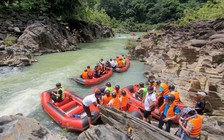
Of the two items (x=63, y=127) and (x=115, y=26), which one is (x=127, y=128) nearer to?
(x=63, y=127)

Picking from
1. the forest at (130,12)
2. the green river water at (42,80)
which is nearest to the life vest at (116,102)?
the green river water at (42,80)

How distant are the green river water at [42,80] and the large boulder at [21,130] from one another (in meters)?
3.47

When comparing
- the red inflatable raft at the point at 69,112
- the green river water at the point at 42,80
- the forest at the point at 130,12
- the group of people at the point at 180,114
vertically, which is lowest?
the green river water at the point at 42,80

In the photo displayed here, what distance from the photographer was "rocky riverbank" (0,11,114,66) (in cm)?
1747

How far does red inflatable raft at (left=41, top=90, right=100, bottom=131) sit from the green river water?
1.21 feet

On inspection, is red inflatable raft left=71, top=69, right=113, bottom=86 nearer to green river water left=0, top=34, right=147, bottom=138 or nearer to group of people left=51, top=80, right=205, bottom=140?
green river water left=0, top=34, right=147, bottom=138

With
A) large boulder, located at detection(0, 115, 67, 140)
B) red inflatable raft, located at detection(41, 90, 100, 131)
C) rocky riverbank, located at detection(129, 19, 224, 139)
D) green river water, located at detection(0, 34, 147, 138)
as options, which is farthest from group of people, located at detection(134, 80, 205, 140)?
green river water, located at detection(0, 34, 147, 138)

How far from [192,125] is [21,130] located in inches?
148

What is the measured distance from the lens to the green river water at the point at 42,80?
964 centimetres

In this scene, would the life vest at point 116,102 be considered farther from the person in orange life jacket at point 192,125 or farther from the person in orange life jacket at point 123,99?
the person in orange life jacket at point 192,125

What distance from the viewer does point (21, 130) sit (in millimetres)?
4047

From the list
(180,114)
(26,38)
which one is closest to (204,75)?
(180,114)

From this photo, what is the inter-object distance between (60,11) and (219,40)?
2454 cm

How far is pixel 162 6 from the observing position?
63.2m
